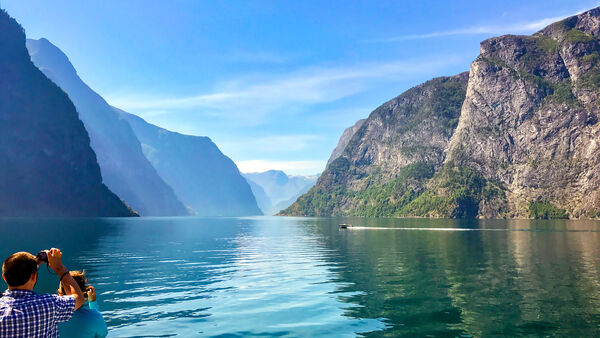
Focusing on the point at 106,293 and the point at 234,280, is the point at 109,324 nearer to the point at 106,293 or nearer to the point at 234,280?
the point at 106,293

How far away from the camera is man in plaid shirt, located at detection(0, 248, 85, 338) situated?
7.93 m

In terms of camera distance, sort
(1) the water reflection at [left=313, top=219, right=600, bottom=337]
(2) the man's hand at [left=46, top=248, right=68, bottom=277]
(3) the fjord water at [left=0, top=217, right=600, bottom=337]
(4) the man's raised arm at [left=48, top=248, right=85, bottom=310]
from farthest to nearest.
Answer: (1) the water reflection at [left=313, top=219, right=600, bottom=337] → (3) the fjord water at [left=0, top=217, right=600, bottom=337] → (4) the man's raised arm at [left=48, top=248, right=85, bottom=310] → (2) the man's hand at [left=46, top=248, right=68, bottom=277]

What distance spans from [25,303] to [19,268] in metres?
0.72

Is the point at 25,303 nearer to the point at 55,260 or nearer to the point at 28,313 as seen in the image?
the point at 28,313

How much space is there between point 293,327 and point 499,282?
72.6 ft

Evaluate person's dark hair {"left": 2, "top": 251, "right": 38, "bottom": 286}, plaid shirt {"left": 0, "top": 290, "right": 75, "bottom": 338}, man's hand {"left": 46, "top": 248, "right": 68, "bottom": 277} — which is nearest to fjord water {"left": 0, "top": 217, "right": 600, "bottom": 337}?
plaid shirt {"left": 0, "top": 290, "right": 75, "bottom": 338}

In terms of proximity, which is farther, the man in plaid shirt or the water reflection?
the water reflection

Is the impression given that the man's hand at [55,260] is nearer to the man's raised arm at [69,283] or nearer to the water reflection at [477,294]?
the man's raised arm at [69,283]

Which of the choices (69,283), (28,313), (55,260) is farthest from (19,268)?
(69,283)

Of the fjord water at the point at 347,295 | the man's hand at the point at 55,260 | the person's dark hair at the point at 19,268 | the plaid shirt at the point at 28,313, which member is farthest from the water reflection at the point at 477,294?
the person's dark hair at the point at 19,268

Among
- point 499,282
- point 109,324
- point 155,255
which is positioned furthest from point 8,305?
point 155,255

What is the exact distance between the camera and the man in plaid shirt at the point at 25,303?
26.0 ft

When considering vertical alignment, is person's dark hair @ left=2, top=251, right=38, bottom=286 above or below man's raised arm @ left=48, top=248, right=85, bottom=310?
above

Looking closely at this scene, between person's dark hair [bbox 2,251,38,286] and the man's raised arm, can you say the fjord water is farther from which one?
person's dark hair [bbox 2,251,38,286]
